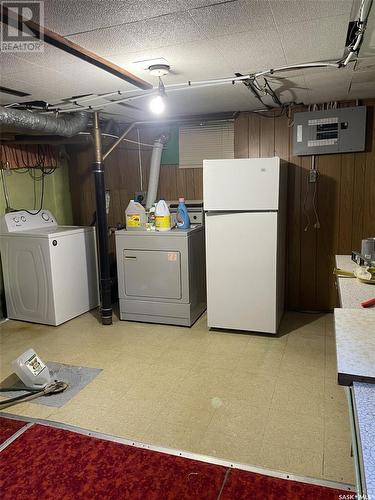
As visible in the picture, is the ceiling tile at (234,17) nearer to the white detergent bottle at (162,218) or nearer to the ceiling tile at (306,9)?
the ceiling tile at (306,9)

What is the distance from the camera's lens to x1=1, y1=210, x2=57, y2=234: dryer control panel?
3.86 metres

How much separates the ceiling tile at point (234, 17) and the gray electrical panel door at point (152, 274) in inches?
83.7

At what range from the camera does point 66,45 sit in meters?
1.94

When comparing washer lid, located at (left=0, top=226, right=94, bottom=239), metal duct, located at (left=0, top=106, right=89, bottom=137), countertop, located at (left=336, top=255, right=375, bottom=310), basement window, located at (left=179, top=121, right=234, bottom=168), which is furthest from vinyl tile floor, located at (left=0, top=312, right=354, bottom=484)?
metal duct, located at (left=0, top=106, right=89, bottom=137)

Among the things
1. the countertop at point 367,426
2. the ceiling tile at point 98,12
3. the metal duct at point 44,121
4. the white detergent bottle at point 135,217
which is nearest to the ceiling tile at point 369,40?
the ceiling tile at point 98,12

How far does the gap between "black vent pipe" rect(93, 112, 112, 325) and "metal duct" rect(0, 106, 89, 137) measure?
0.22 m

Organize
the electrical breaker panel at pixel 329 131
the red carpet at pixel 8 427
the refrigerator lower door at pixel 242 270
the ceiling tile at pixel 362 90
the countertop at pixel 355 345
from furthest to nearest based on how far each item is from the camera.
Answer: the electrical breaker panel at pixel 329 131 → the refrigerator lower door at pixel 242 270 → the ceiling tile at pixel 362 90 → the red carpet at pixel 8 427 → the countertop at pixel 355 345

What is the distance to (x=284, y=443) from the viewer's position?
2.04m

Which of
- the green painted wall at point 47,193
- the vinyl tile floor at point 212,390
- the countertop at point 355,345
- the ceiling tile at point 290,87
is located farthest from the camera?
→ the green painted wall at point 47,193

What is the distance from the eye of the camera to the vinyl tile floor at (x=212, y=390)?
2029 millimetres

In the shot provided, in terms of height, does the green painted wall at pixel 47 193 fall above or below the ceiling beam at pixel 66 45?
below

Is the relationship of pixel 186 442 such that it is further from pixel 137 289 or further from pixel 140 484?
pixel 137 289

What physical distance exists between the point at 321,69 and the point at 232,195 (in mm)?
1182

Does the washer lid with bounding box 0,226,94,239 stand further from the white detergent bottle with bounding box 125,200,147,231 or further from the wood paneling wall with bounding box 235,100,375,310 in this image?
the wood paneling wall with bounding box 235,100,375,310
